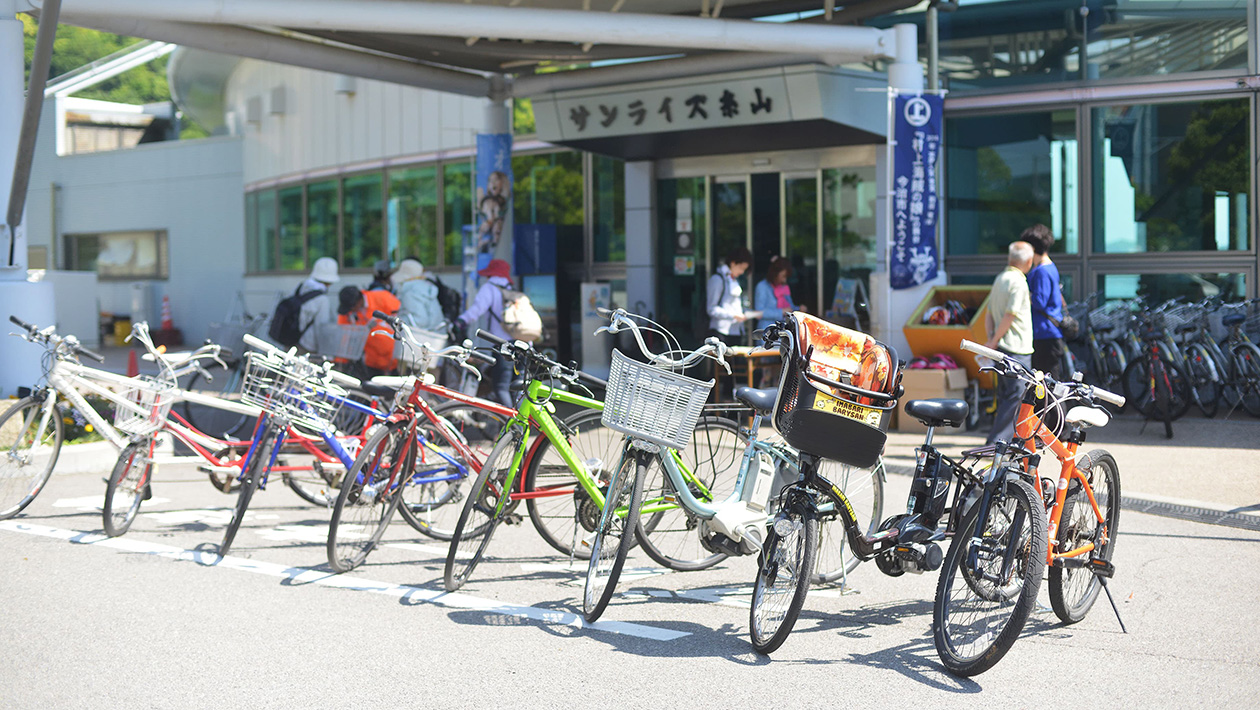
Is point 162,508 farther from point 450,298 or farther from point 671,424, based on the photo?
point 450,298

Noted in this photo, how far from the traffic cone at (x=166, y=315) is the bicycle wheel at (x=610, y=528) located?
2434 centimetres

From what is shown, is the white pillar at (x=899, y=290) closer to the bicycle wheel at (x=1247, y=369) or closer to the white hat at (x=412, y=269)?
the bicycle wheel at (x=1247, y=369)

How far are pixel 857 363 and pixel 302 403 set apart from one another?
344 centimetres

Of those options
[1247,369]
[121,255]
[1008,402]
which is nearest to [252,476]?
[1008,402]

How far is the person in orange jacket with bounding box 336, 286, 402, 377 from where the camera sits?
10.3 m

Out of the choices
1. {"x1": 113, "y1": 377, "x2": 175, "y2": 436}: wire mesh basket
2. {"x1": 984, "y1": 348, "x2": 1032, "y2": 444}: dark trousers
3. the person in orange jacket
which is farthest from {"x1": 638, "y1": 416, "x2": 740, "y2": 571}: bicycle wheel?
the person in orange jacket

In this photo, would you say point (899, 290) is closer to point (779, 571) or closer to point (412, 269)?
point (412, 269)

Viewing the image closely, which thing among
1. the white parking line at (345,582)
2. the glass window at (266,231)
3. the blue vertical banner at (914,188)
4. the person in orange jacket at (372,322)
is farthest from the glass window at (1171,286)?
the glass window at (266,231)

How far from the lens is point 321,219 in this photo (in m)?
23.0

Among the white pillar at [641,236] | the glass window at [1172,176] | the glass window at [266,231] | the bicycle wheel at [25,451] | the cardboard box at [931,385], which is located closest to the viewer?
the bicycle wheel at [25,451]

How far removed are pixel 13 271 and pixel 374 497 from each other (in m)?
Answer: 6.42

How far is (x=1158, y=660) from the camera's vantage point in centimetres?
500

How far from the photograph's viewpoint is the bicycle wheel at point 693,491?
19.1 ft

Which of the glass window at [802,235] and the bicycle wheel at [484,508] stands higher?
the glass window at [802,235]
